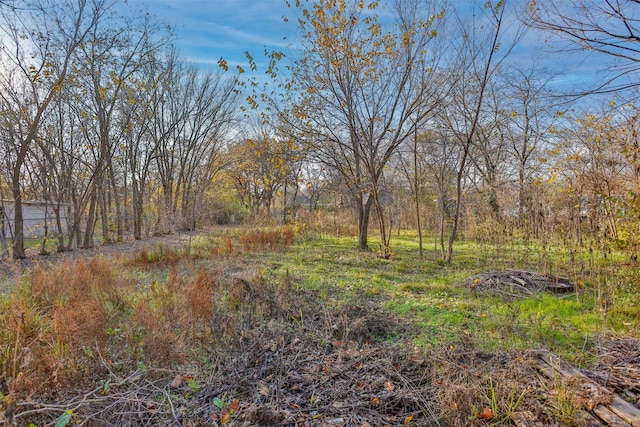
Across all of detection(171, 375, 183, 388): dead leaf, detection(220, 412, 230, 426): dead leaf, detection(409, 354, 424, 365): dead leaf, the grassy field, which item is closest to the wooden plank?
the grassy field

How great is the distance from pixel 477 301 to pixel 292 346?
2.65 m

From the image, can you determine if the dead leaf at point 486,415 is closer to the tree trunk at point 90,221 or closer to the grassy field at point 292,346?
the grassy field at point 292,346

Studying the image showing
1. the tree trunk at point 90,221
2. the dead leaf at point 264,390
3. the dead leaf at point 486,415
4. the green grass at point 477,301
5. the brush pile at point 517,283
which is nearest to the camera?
Result: the dead leaf at point 486,415

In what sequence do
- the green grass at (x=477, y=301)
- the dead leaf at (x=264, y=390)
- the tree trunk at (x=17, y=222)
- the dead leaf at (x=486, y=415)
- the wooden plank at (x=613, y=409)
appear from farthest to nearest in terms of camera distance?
the tree trunk at (x=17, y=222)
the green grass at (x=477, y=301)
the dead leaf at (x=264, y=390)
the dead leaf at (x=486, y=415)
the wooden plank at (x=613, y=409)

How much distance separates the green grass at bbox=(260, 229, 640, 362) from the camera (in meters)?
3.00

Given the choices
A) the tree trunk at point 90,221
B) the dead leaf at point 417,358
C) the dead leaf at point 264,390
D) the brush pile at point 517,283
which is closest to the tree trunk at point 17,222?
the tree trunk at point 90,221

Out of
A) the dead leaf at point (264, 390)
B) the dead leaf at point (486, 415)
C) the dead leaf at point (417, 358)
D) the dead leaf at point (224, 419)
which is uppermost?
the dead leaf at point (417, 358)

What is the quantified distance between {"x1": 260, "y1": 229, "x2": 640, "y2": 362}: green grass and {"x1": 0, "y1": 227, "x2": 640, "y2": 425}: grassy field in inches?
1.1

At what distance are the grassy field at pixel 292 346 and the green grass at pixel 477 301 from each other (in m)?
0.03

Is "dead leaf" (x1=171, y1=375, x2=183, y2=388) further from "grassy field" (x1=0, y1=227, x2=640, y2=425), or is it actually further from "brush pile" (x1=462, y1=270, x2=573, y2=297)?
"brush pile" (x1=462, y1=270, x2=573, y2=297)

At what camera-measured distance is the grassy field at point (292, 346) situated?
197cm

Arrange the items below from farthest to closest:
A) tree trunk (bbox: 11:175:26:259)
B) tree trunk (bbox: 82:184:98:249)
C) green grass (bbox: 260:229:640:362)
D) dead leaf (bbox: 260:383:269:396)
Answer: tree trunk (bbox: 82:184:98:249) < tree trunk (bbox: 11:175:26:259) < green grass (bbox: 260:229:640:362) < dead leaf (bbox: 260:383:269:396)

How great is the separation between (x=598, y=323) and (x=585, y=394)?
6.09 feet

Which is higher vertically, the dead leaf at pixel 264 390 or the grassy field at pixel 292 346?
the grassy field at pixel 292 346
